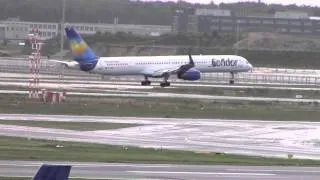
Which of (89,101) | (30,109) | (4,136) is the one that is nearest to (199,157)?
(4,136)

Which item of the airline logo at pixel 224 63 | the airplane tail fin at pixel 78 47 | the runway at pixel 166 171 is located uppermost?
the airplane tail fin at pixel 78 47

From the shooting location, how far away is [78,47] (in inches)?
4092

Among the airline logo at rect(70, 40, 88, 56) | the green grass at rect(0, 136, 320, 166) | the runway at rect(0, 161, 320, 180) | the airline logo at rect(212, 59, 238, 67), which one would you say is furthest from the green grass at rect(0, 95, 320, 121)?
the runway at rect(0, 161, 320, 180)

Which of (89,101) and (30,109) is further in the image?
(89,101)

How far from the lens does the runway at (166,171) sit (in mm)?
32344

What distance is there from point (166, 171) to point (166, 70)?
231ft

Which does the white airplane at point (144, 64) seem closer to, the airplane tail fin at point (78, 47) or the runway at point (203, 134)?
the airplane tail fin at point (78, 47)

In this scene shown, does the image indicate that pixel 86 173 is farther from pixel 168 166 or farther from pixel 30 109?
pixel 30 109

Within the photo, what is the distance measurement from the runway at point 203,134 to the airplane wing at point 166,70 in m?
39.3

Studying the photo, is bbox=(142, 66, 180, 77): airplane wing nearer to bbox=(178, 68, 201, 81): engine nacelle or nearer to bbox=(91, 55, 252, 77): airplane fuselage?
bbox=(91, 55, 252, 77): airplane fuselage

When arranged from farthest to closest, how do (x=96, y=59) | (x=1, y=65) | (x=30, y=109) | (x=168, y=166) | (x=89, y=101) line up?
(x=1, y=65)
(x=96, y=59)
(x=89, y=101)
(x=30, y=109)
(x=168, y=166)

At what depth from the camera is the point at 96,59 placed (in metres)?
106

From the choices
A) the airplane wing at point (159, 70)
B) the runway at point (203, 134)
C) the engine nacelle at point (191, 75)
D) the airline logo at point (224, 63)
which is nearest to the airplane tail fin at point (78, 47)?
the airplane wing at point (159, 70)

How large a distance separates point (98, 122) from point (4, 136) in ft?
39.0
